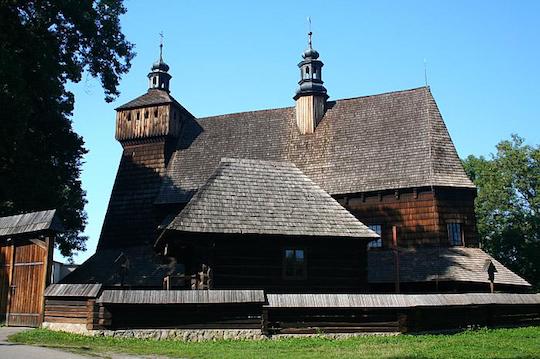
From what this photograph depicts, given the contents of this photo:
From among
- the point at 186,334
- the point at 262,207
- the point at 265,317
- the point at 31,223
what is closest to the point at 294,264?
the point at 262,207

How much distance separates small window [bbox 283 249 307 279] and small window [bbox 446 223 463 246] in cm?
860

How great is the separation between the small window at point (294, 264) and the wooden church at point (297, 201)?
0.04 meters

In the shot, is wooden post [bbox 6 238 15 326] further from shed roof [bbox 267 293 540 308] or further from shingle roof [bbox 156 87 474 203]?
shed roof [bbox 267 293 540 308]

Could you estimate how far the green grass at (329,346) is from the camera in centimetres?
1201

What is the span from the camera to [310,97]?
99.3ft

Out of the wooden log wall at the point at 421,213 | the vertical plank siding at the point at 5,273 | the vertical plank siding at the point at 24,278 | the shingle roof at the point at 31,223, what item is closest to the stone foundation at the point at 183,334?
the vertical plank siding at the point at 24,278

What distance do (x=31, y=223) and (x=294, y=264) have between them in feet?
31.0

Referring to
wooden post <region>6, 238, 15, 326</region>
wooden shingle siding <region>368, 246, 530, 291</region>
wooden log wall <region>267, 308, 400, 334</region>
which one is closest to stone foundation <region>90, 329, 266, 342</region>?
wooden log wall <region>267, 308, 400, 334</region>

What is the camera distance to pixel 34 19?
2186 cm

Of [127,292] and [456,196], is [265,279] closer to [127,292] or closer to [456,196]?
[127,292]

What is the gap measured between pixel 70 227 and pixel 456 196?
23.0 meters

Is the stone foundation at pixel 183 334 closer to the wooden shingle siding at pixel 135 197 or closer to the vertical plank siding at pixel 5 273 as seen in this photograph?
the vertical plank siding at pixel 5 273

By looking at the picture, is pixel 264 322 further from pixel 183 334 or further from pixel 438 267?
pixel 438 267

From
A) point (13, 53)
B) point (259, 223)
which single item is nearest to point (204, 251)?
point (259, 223)
